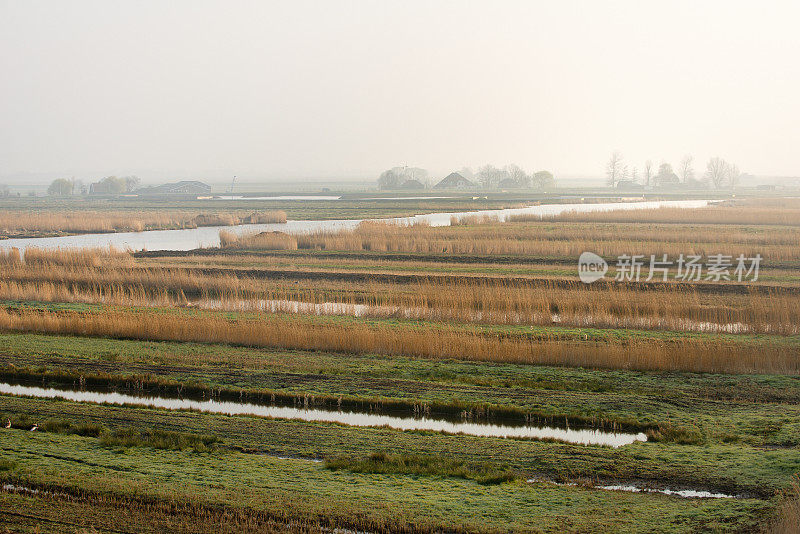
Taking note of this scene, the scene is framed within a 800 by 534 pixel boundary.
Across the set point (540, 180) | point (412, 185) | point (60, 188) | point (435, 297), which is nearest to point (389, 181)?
point (412, 185)

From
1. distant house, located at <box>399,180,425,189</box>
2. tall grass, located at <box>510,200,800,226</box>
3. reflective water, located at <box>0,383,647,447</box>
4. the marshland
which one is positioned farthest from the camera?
distant house, located at <box>399,180,425,189</box>

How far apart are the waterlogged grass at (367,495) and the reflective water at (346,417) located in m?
2.72

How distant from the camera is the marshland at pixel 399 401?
918cm

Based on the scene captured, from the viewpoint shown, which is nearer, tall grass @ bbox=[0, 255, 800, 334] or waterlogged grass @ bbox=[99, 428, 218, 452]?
waterlogged grass @ bbox=[99, 428, 218, 452]

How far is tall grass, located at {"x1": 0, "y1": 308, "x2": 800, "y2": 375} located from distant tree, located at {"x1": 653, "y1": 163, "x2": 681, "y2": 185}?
589 feet

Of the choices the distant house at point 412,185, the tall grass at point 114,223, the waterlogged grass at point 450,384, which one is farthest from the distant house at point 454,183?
the waterlogged grass at point 450,384

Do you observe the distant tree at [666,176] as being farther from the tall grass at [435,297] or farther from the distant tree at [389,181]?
the tall grass at [435,297]

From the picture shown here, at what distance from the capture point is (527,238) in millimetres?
47562

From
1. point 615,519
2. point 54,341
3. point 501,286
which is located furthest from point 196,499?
point 501,286

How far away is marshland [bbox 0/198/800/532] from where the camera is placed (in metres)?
9.18

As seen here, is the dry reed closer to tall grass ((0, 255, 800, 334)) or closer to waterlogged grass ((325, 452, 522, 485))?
tall grass ((0, 255, 800, 334))

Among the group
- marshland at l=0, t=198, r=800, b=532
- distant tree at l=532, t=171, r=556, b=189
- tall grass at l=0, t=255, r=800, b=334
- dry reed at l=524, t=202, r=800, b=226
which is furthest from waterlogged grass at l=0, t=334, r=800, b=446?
distant tree at l=532, t=171, r=556, b=189

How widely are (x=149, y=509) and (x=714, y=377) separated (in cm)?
1166

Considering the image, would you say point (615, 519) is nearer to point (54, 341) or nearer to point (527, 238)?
point (54, 341)
